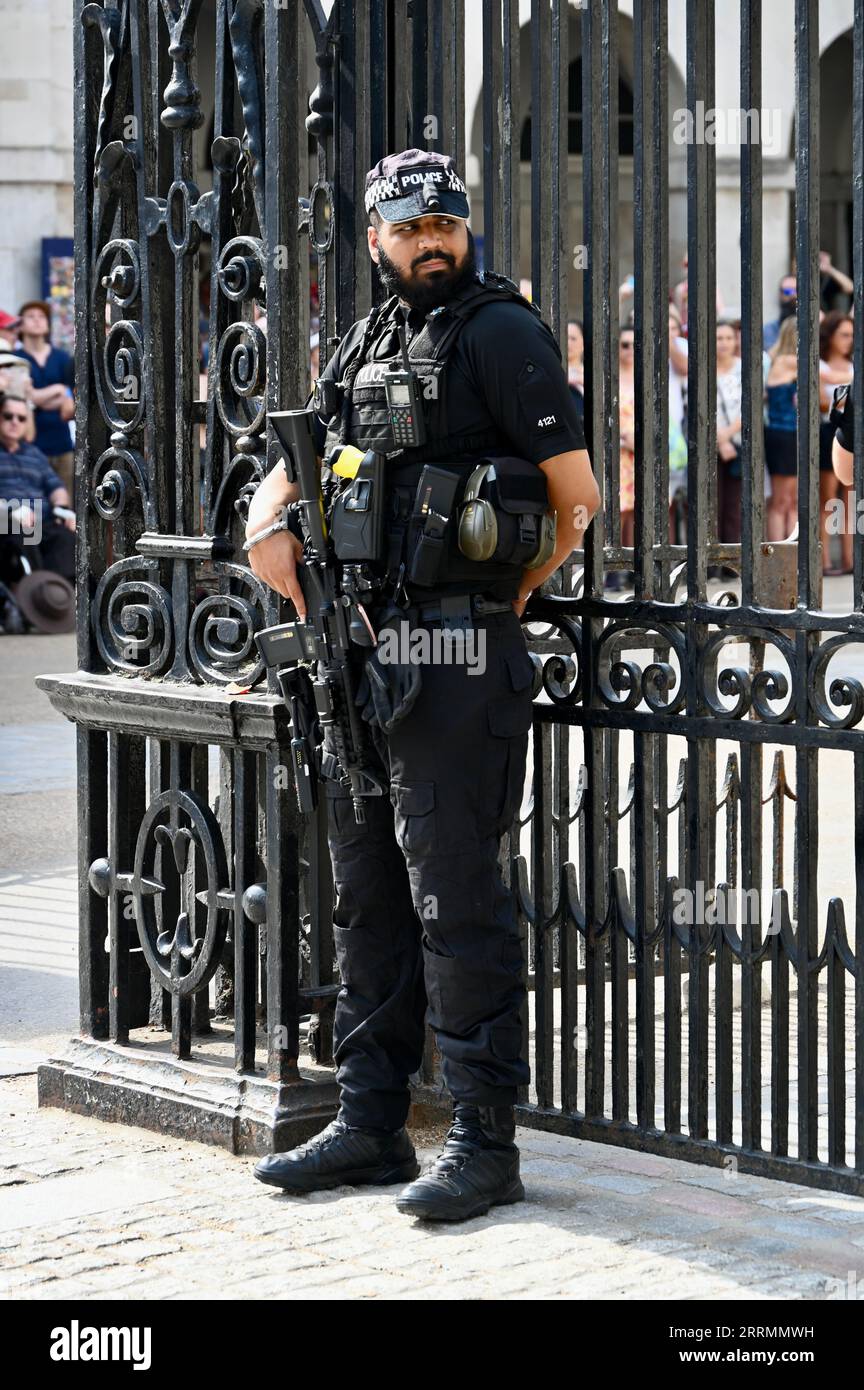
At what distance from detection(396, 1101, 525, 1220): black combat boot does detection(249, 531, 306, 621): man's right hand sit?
121 centimetres

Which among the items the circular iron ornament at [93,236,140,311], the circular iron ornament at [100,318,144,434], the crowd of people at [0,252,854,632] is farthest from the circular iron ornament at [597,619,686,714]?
the crowd of people at [0,252,854,632]

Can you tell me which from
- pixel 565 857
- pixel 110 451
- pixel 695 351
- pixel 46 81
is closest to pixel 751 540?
pixel 695 351

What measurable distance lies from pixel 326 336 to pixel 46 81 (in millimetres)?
14776

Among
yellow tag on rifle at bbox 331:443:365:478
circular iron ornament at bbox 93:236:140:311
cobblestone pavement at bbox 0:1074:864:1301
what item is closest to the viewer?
cobblestone pavement at bbox 0:1074:864:1301

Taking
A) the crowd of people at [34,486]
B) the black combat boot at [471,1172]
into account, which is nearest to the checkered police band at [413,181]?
the black combat boot at [471,1172]

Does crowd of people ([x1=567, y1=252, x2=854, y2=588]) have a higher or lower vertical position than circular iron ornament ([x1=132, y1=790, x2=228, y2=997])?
higher

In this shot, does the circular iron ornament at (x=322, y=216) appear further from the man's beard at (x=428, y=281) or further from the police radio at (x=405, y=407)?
the police radio at (x=405, y=407)

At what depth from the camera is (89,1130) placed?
540cm

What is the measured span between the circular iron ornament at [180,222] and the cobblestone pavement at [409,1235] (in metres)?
2.26

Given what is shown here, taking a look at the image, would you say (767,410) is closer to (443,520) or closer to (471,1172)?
(443,520)

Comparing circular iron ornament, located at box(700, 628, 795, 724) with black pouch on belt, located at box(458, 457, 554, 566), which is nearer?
black pouch on belt, located at box(458, 457, 554, 566)

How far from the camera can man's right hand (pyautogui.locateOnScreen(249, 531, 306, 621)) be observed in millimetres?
4852

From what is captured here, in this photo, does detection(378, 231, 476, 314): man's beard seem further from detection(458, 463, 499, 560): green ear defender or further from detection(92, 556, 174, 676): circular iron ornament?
detection(92, 556, 174, 676): circular iron ornament

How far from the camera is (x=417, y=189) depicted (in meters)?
4.55
